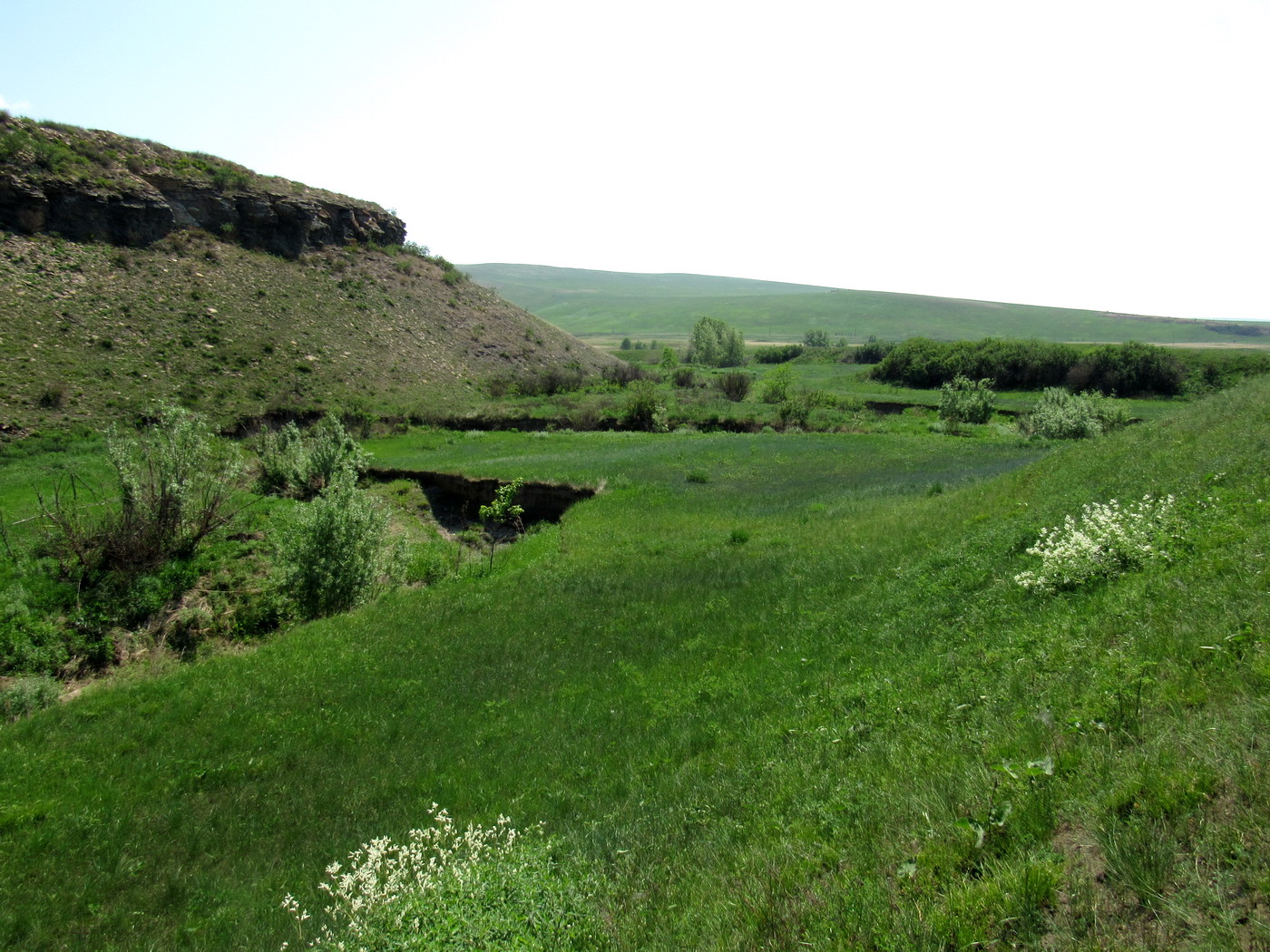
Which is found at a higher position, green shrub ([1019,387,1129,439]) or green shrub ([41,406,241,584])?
green shrub ([1019,387,1129,439])

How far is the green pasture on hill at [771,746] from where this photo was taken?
155 inches

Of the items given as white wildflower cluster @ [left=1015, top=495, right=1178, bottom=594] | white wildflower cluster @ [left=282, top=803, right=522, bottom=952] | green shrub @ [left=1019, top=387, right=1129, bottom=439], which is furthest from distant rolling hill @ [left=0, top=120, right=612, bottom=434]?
white wildflower cluster @ [left=1015, top=495, right=1178, bottom=594]

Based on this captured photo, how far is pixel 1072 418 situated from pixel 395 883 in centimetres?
4355

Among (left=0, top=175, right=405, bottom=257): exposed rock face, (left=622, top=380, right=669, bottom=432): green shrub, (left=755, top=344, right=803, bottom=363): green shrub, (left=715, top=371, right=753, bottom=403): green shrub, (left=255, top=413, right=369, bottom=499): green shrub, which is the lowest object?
(left=255, top=413, right=369, bottom=499): green shrub

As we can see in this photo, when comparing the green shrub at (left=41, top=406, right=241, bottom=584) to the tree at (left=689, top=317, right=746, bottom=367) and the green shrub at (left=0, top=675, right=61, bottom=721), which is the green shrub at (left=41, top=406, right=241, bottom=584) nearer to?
the green shrub at (left=0, top=675, right=61, bottom=721)

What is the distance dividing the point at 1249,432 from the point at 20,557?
96.6ft

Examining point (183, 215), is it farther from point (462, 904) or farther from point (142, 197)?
point (462, 904)

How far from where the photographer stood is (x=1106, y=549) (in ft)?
29.5

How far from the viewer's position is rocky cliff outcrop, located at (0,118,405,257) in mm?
47031

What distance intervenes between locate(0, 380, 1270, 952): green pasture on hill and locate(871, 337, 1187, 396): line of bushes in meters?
61.7

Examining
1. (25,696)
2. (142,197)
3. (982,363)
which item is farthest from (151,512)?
(982,363)

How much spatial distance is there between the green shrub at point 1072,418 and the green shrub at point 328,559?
123ft

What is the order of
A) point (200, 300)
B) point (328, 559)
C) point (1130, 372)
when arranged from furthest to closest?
point (1130, 372)
point (200, 300)
point (328, 559)

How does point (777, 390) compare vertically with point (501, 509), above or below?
above
